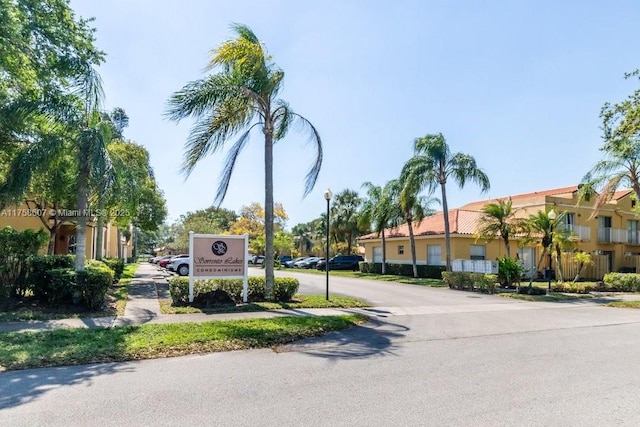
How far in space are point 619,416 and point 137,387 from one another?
17.9 ft

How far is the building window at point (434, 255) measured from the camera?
2864 cm

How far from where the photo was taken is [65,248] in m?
29.6

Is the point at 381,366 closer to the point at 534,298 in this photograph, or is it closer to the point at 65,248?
the point at 534,298

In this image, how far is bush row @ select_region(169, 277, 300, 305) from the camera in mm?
12227

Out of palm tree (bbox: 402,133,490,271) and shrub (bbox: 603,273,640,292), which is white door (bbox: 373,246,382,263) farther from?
shrub (bbox: 603,273,640,292)

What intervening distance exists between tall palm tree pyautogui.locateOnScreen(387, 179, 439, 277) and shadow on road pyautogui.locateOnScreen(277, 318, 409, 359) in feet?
48.5

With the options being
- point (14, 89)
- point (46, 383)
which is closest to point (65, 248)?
point (14, 89)

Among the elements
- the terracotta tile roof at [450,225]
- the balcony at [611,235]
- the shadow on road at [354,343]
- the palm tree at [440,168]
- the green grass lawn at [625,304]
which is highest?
the palm tree at [440,168]

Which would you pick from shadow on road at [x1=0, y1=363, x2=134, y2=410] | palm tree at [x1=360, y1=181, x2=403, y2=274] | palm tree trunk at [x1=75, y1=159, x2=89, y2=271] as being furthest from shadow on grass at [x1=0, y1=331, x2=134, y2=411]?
palm tree at [x1=360, y1=181, x2=403, y2=274]

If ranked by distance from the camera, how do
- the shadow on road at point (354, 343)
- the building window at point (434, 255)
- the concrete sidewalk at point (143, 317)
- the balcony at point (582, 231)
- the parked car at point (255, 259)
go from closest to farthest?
the shadow on road at point (354, 343) → the concrete sidewalk at point (143, 317) → the building window at point (434, 255) → the balcony at point (582, 231) → the parked car at point (255, 259)

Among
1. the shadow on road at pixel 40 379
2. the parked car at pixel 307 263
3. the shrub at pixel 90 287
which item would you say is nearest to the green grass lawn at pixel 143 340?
the shadow on road at pixel 40 379

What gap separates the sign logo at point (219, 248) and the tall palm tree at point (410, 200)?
13625 mm

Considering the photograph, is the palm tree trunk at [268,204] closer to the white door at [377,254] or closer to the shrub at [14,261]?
the shrub at [14,261]

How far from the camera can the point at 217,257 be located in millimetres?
12633
